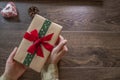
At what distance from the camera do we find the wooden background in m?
1.15

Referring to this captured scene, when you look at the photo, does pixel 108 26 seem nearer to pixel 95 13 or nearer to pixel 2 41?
pixel 95 13

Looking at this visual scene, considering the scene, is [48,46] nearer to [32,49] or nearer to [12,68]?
[32,49]

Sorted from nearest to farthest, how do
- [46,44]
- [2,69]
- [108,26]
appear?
[46,44], [2,69], [108,26]

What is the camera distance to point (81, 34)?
4.02 feet

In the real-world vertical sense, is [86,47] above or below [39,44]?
below

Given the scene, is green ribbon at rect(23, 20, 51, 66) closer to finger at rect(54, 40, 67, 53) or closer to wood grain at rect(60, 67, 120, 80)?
finger at rect(54, 40, 67, 53)

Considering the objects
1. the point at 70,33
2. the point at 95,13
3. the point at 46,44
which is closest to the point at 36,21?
the point at 46,44

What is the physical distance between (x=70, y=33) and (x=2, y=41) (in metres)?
0.40

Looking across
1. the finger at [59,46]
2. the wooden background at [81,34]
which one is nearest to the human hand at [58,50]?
the finger at [59,46]

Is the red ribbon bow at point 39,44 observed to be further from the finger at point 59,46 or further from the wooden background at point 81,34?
the wooden background at point 81,34

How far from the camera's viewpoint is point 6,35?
1.21 metres

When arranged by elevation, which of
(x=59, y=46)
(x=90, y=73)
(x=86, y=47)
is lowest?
(x=90, y=73)

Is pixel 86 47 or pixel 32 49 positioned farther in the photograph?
pixel 86 47

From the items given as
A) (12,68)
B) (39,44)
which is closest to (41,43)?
(39,44)
